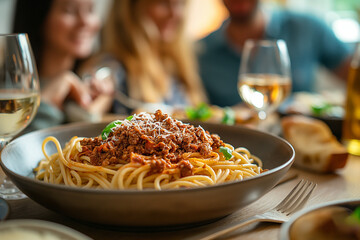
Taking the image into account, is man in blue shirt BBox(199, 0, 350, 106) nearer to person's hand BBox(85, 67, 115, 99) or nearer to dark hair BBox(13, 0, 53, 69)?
person's hand BBox(85, 67, 115, 99)

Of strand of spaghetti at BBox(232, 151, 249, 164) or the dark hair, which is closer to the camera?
strand of spaghetti at BBox(232, 151, 249, 164)

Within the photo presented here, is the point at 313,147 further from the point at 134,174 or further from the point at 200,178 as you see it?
the point at 134,174

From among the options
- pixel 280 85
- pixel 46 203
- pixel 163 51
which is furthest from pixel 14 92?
pixel 163 51

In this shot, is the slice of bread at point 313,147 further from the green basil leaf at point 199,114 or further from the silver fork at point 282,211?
the green basil leaf at point 199,114

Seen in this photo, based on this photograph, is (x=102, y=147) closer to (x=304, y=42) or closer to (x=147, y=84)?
(x=147, y=84)

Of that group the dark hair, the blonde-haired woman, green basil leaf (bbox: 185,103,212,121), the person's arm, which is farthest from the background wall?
green basil leaf (bbox: 185,103,212,121)

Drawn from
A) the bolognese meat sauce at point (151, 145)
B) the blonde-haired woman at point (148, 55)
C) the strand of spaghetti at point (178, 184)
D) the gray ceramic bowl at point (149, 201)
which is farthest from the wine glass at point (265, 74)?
the blonde-haired woman at point (148, 55)

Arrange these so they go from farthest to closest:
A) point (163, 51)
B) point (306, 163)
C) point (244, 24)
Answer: point (244, 24) → point (163, 51) → point (306, 163)
